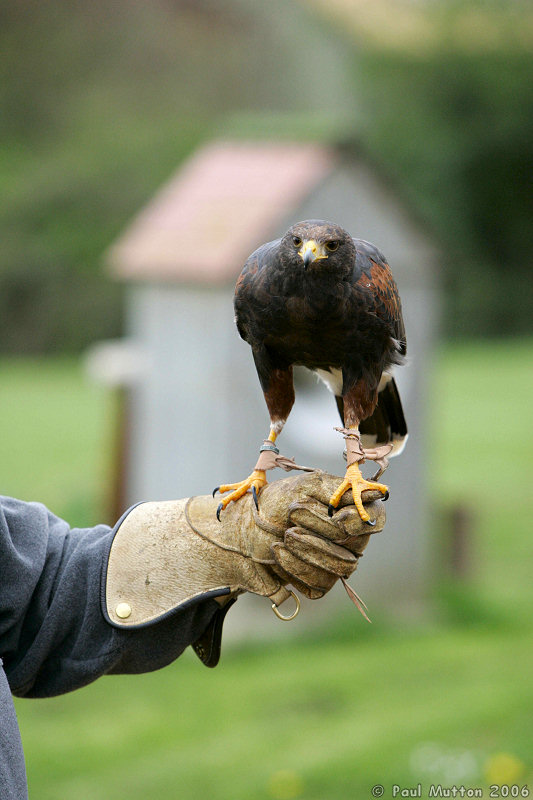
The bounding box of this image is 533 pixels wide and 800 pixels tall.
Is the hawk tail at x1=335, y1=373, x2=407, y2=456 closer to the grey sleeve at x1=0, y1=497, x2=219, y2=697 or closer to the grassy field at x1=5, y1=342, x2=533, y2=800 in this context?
the grey sleeve at x1=0, y1=497, x2=219, y2=697

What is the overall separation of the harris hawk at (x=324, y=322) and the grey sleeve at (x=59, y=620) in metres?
0.31

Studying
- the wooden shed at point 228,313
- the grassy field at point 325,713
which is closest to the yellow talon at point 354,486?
the grassy field at point 325,713

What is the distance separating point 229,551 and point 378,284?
2.07 feet

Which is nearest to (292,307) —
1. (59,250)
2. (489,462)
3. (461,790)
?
(461,790)

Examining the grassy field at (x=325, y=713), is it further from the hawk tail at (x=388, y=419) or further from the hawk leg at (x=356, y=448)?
the hawk leg at (x=356, y=448)

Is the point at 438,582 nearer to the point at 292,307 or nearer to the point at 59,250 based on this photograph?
the point at 292,307

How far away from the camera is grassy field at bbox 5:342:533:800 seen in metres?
4.46

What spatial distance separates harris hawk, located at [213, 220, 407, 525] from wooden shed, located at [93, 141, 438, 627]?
110 inches

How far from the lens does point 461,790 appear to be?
14.2 feet

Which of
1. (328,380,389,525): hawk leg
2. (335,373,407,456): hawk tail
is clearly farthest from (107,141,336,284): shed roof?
(328,380,389,525): hawk leg

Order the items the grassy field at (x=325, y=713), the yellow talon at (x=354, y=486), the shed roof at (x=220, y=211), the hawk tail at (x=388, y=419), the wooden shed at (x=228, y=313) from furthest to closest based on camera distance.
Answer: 1. the wooden shed at (x=228, y=313)
2. the shed roof at (x=220, y=211)
3. the grassy field at (x=325, y=713)
4. the hawk tail at (x=388, y=419)
5. the yellow talon at (x=354, y=486)

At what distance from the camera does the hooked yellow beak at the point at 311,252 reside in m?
1.99

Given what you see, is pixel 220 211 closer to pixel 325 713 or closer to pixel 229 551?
pixel 325 713

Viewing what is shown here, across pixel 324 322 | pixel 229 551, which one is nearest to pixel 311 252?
pixel 324 322
